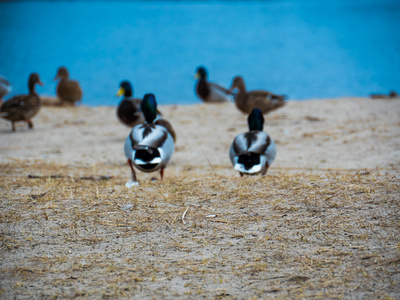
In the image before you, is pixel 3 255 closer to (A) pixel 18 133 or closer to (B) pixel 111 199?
(B) pixel 111 199

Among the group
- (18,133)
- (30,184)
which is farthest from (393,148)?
(18,133)

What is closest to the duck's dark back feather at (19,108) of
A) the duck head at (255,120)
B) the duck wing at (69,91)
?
the duck wing at (69,91)

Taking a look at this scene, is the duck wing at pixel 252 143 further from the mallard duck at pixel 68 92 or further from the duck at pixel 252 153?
the mallard duck at pixel 68 92

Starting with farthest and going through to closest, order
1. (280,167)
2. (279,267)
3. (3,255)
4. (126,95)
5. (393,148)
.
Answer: (126,95)
(393,148)
(280,167)
(3,255)
(279,267)

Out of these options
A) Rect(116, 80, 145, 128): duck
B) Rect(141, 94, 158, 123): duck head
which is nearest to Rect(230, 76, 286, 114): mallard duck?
Rect(116, 80, 145, 128): duck

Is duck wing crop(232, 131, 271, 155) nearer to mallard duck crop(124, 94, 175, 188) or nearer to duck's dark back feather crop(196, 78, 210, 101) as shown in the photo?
mallard duck crop(124, 94, 175, 188)

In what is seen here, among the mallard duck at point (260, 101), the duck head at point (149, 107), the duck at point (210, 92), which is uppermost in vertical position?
the duck at point (210, 92)

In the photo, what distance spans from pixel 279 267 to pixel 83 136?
19.3 ft

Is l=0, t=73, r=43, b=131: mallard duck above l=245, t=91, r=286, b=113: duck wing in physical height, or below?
below

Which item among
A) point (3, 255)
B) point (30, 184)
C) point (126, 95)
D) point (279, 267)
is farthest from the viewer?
point (126, 95)

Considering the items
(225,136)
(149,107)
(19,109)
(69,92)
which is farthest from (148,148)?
(69,92)

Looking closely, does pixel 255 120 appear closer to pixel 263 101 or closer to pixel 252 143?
pixel 252 143

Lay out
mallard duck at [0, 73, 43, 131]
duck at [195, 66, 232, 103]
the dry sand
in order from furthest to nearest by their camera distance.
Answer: duck at [195, 66, 232, 103], mallard duck at [0, 73, 43, 131], the dry sand

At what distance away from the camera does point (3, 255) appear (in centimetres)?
287
